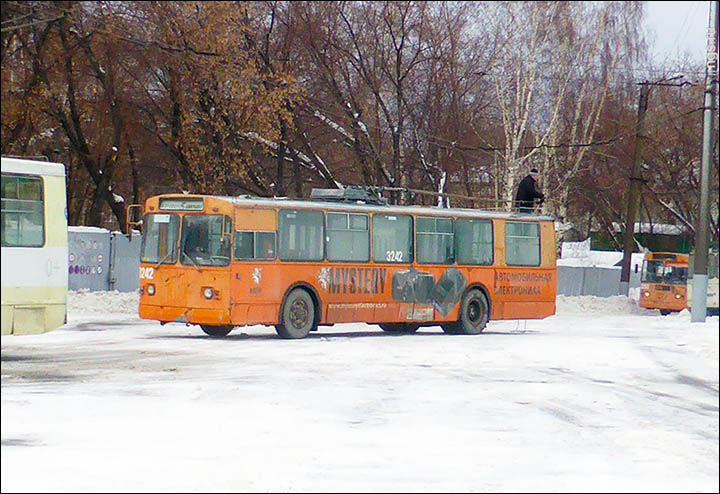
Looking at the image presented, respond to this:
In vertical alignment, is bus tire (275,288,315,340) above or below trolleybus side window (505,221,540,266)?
below

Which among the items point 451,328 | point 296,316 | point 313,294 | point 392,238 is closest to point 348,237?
point 392,238

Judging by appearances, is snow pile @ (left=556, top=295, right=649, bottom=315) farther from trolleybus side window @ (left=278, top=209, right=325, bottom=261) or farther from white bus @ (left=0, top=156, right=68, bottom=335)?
white bus @ (left=0, top=156, right=68, bottom=335)

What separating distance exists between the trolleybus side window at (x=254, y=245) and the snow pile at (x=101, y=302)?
816 centimetres

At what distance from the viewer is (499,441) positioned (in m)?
8.90

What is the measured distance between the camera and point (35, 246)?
352 inches

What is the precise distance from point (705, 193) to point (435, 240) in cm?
1129

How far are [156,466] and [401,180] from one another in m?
28.2

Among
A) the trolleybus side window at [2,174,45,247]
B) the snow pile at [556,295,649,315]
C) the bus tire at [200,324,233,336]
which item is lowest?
the snow pile at [556,295,649,315]

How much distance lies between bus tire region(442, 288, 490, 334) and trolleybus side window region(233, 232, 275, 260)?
507 cm

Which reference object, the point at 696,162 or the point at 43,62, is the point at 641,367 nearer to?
the point at 696,162

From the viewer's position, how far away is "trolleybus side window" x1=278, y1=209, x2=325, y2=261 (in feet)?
68.1

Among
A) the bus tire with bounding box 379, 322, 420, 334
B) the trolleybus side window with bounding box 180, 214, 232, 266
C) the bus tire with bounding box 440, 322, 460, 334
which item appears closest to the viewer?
the trolleybus side window with bounding box 180, 214, 232, 266

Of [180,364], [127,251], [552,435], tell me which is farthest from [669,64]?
[127,251]

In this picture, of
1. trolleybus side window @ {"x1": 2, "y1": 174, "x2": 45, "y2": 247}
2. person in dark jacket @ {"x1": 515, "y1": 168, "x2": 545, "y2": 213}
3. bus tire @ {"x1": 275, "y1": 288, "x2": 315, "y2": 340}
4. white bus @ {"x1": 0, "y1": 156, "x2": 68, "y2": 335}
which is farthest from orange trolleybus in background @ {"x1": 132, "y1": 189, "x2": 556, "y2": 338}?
trolleybus side window @ {"x1": 2, "y1": 174, "x2": 45, "y2": 247}
